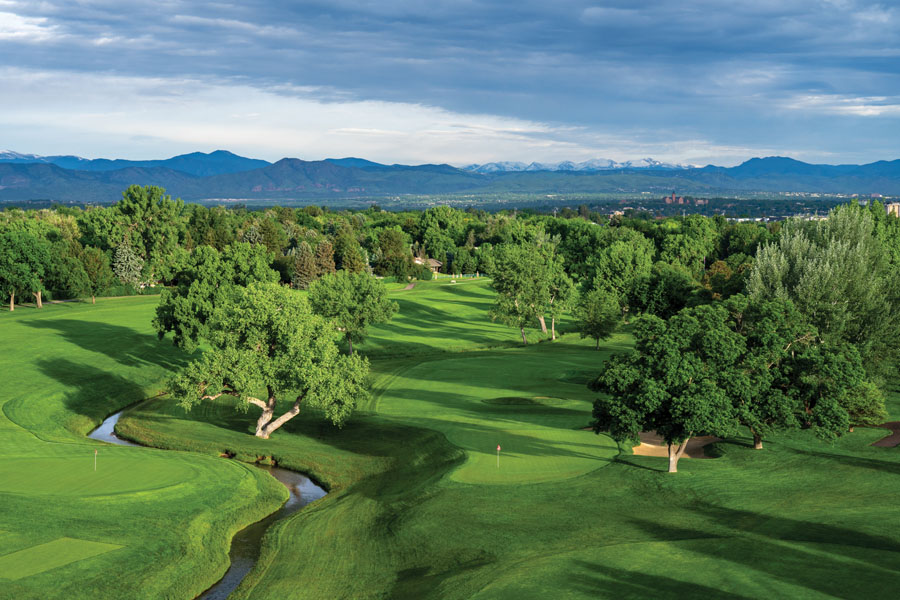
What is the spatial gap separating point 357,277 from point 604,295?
2998cm

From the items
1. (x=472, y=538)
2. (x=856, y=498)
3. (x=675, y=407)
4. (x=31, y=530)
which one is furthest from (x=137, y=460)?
(x=856, y=498)

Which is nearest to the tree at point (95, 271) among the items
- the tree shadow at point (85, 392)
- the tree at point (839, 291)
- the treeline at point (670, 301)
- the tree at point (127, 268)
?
the treeline at point (670, 301)

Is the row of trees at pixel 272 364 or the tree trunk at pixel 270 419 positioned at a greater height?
the row of trees at pixel 272 364

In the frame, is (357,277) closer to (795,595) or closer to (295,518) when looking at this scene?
(295,518)

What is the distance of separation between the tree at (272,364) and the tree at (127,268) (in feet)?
306

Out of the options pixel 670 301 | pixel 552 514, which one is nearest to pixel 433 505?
pixel 552 514

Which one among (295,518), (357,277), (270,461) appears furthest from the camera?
(357,277)

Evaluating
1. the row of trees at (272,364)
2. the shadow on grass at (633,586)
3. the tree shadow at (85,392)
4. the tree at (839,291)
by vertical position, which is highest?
the tree at (839,291)

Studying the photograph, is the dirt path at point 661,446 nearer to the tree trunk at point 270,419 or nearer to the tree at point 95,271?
the tree trunk at point 270,419

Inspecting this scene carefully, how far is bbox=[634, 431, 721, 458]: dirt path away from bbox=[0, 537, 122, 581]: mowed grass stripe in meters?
30.3

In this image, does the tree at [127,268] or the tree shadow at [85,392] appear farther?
the tree at [127,268]

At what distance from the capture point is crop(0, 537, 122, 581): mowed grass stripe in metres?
28.1

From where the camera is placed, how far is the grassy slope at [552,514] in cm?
2681

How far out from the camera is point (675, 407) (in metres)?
36.8
